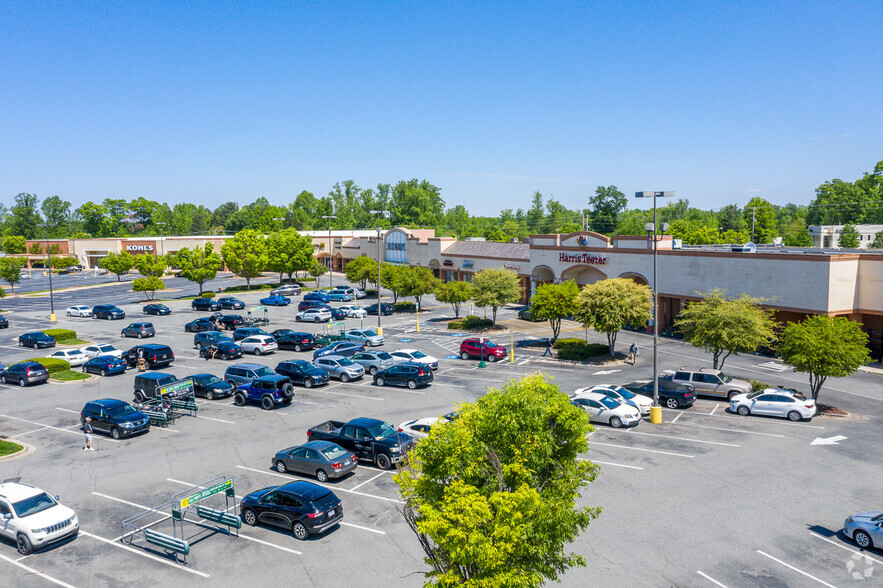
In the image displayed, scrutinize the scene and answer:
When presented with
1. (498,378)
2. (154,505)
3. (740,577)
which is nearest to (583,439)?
(740,577)

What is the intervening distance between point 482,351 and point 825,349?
20.8 meters

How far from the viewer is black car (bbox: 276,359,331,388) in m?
36.2

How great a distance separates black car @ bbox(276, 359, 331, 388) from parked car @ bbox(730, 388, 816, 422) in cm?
2281

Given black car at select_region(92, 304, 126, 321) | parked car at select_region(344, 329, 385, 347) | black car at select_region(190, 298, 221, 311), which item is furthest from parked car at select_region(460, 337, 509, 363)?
black car at select_region(92, 304, 126, 321)

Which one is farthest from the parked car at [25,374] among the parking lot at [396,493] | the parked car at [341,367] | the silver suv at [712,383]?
the silver suv at [712,383]

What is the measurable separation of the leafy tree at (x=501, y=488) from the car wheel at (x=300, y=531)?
6.37 m

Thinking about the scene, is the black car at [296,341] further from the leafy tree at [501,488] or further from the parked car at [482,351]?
the leafy tree at [501,488]

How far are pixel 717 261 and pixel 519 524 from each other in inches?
1666

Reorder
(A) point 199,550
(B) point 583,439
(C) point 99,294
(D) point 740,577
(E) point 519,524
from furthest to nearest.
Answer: (C) point 99,294 → (A) point 199,550 → (D) point 740,577 → (B) point 583,439 → (E) point 519,524

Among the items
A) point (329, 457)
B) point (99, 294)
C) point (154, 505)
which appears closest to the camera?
point (154, 505)

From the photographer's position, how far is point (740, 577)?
1548 centimetres

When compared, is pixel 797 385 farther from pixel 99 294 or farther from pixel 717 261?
pixel 99 294

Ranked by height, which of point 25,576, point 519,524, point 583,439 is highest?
point 583,439

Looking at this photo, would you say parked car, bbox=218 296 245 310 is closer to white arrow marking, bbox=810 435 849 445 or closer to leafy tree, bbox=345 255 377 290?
leafy tree, bbox=345 255 377 290
